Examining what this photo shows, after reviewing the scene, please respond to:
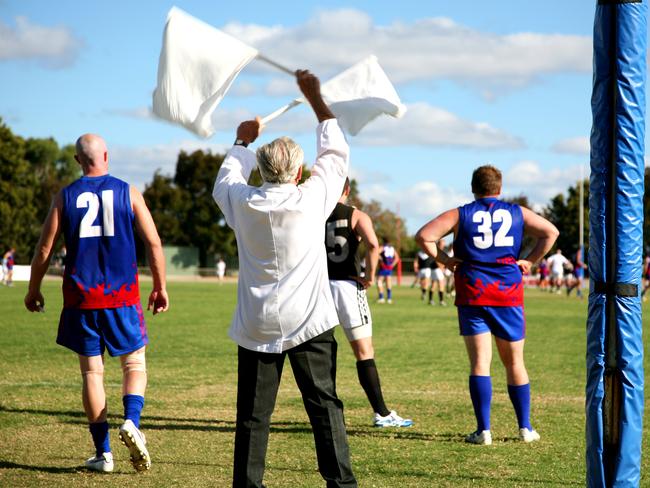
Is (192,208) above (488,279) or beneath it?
above

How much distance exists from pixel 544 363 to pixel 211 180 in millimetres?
73150

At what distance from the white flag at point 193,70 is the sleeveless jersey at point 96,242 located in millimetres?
1541

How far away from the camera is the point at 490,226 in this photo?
299 inches

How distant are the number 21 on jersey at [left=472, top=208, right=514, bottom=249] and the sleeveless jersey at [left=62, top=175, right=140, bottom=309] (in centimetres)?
285

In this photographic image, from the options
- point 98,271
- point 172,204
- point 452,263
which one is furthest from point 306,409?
point 172,204

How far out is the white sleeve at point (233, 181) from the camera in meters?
5.03

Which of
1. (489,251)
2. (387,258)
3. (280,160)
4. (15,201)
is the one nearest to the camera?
(280,160)

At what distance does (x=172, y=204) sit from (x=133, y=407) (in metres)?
77.6

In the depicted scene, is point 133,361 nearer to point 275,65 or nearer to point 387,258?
point 275,65

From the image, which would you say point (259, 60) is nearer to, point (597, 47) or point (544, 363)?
point (597, 47)

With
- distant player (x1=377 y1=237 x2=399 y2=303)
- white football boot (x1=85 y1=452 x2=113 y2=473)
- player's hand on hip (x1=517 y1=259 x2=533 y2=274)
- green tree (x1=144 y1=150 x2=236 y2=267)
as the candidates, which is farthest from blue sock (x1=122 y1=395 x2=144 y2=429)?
green tree (x1=144 y1=150 x2=236 y2=267)

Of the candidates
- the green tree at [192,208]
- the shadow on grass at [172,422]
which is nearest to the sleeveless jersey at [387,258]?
the shadow on grass at [172,422]

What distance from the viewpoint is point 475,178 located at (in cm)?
777

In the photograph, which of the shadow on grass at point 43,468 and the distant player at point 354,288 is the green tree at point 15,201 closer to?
the distant player at point 354,288
